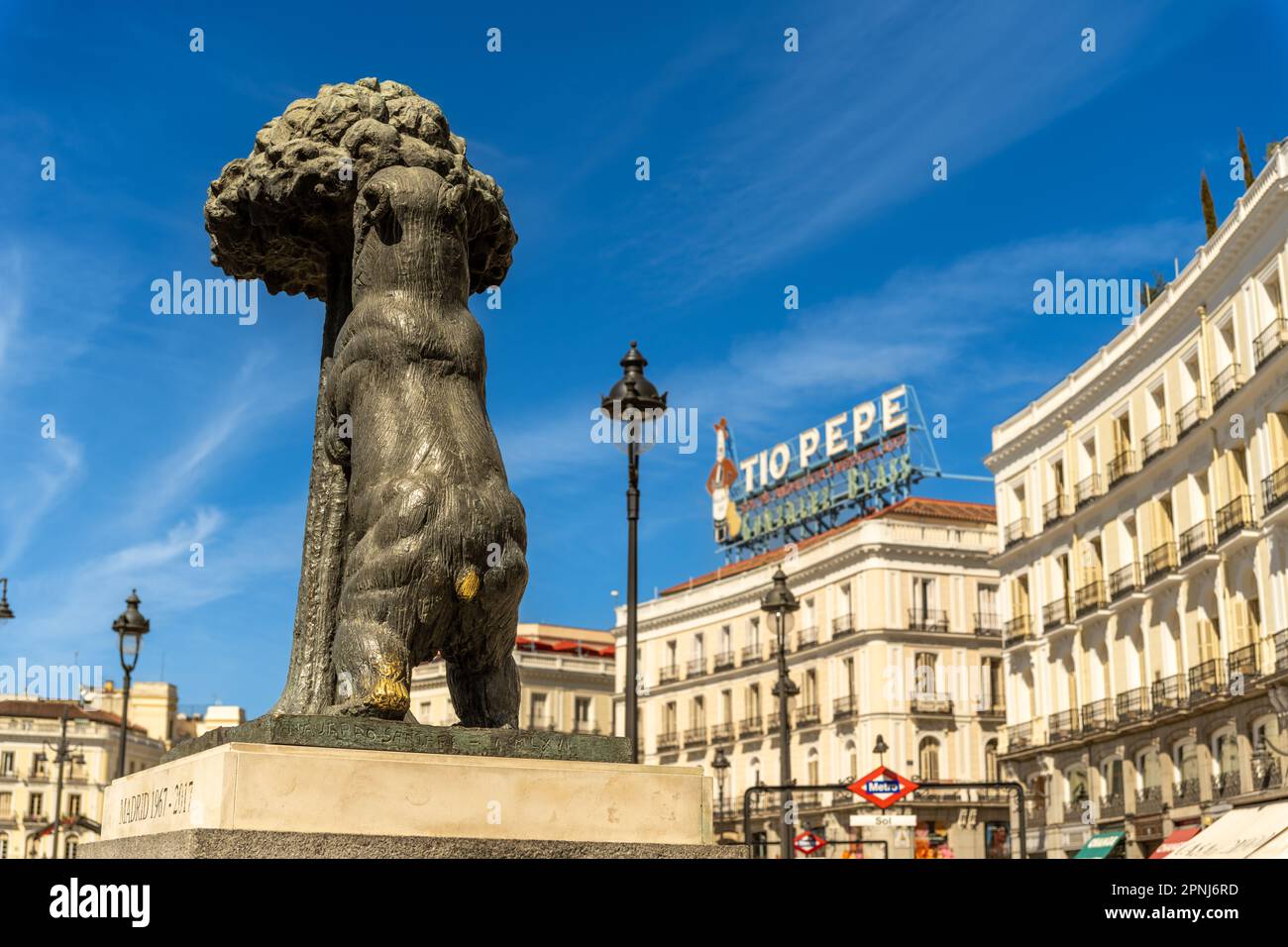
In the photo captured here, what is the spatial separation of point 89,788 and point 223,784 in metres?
84.6

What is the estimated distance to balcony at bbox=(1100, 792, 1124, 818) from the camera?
3875cm

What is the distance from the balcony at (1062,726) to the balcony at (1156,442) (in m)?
8.11

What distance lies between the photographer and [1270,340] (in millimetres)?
31891

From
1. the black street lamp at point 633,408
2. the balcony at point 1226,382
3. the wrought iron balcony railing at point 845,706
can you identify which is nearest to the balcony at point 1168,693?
the balcony at point 1226,382

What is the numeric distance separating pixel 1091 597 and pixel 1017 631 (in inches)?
196

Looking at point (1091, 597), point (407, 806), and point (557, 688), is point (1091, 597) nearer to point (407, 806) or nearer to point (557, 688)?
point (557, 688)

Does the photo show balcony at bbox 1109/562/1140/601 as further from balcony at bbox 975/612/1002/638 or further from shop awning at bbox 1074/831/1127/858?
balcony at bbox 975/612/1002/638

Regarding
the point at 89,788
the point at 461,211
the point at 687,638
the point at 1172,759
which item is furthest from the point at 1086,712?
the point at 89,788

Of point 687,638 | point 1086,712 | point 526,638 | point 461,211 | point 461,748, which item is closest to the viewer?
point 461,748

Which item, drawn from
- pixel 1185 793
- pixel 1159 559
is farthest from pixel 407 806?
pixel 1159 559

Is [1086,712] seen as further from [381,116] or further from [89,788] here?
[89,788]

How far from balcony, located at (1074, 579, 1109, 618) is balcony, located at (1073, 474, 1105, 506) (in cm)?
235

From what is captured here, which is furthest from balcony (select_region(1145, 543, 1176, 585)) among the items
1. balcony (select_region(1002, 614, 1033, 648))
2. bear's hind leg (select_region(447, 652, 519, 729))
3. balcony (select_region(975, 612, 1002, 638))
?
bear's hind leg (select_region(447, 652, 519, 729))
